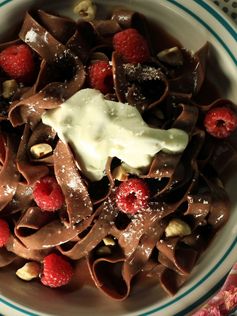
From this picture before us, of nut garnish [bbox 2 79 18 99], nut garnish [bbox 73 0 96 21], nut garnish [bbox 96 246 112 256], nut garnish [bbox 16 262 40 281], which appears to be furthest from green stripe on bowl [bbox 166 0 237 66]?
nut garnish [bbox 16 262 40 281]

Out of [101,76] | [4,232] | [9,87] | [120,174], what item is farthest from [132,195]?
[9,87]

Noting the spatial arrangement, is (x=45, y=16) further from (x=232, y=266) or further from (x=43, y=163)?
(x=232, y=266)

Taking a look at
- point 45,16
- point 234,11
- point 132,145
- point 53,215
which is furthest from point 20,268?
point 234,11

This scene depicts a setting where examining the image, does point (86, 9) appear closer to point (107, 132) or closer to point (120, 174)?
point (107, 132)

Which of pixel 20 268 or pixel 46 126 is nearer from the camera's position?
pixel 46 126

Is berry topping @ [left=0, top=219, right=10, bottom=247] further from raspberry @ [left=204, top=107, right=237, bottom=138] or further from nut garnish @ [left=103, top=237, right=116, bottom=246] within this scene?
raspberry @ [left=204, top=107, right=237, bottom=138]

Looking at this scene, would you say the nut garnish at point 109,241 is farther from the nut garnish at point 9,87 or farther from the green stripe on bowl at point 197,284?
the nut garnish at point 9,87
